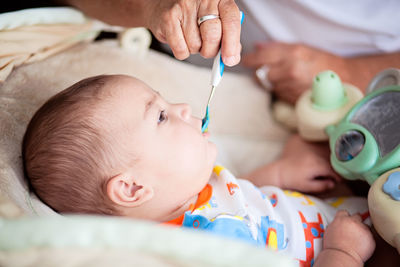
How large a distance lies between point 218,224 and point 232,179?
175 millimetres

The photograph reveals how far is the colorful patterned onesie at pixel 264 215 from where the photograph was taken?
31.0 inches

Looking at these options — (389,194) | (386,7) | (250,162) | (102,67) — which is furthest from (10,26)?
(386,7)

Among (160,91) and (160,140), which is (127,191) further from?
(160,91)

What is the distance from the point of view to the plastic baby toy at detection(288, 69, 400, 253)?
29.9 inches

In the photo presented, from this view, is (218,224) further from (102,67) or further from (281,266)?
(102,67)

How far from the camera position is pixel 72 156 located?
2.44 ft

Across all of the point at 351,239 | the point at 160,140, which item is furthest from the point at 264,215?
the point at 160,140

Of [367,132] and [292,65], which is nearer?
[367,132]

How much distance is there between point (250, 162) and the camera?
122 centimetres

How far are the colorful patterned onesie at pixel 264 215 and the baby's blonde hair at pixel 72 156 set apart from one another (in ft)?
0.59

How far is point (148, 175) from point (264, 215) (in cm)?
27

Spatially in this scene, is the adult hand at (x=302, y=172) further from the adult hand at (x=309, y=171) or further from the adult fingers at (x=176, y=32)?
the adult fingers at (x=176, y=32)

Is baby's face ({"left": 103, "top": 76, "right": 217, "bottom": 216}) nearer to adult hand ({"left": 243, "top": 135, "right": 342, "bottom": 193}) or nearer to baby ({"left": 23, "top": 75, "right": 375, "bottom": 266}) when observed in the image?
baby ({"left": 23, "top": 75, "right": 375, "bottom": 266})

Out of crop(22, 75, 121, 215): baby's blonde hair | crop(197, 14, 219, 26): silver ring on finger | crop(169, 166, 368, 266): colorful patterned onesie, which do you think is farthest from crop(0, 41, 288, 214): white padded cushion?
crop(197, 14, 219, 26): silver ring on finger
